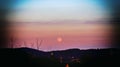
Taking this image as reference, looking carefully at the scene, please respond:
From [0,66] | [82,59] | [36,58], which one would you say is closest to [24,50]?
[36,58]

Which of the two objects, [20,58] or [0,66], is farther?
[20,58]

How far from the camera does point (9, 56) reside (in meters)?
34.8

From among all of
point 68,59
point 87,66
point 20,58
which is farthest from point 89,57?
point 68,59

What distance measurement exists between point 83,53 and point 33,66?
816cm

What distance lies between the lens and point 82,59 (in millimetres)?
40969

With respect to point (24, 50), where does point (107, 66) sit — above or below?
below

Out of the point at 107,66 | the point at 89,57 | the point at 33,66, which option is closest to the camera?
the point at 107,66

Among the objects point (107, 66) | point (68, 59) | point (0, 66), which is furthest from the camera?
point (68, 59)

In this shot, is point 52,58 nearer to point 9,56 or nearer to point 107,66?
point 9,56

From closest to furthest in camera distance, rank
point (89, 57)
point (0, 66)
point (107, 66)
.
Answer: point (0, 66), point (107, 66), point (89, 57)

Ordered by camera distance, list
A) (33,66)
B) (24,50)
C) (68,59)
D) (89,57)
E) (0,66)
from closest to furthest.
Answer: (0,66)
(33,66)
(89,57)
(24,50)
(68,59)

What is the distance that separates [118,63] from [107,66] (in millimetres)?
1128

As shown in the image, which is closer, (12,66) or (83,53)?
(12,66)

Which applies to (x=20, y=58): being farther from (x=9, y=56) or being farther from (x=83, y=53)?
(x=83, y=53)
